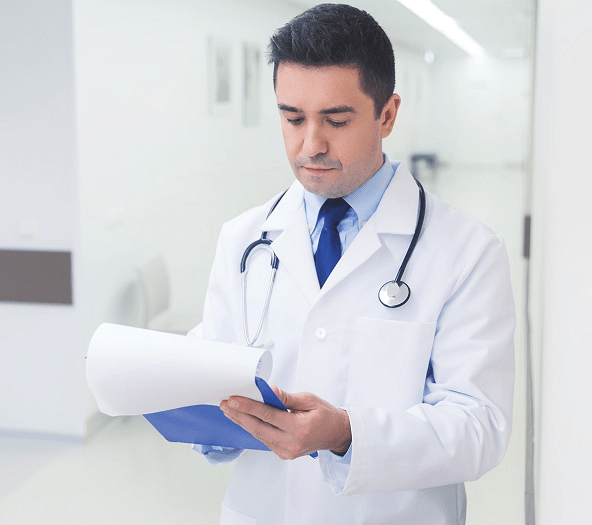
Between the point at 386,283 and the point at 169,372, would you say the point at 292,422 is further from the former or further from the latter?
the point at 386,283

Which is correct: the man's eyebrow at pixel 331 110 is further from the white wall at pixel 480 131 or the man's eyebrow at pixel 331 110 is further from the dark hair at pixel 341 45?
the white wall at pixel 480 131

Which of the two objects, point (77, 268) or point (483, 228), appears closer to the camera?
point (483, 228)

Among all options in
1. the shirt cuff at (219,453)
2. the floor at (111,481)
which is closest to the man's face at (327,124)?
the shirt cuff at (219,453)

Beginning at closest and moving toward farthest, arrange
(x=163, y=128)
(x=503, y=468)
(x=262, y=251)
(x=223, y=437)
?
(x=223, y=437), (x=262, y=251), (x=503, y=468), (x=163, y=128)

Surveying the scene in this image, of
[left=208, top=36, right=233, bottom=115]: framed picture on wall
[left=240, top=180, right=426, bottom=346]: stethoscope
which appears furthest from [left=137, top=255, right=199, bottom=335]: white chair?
[left=240, top=180, right=426, bottom=346]: stethoscope

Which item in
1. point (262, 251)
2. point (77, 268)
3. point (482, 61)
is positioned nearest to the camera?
point (262, 251)

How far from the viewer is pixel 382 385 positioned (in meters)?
1.09

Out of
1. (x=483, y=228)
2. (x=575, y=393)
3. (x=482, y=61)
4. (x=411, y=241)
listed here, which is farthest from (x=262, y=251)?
(x=482, y=61)

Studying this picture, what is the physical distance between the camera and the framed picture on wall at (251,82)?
10.9ft

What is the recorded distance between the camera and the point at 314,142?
3.45ft

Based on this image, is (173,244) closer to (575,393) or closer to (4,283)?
(4,283)

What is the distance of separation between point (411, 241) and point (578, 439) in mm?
464

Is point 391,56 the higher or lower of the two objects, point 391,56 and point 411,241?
the higher

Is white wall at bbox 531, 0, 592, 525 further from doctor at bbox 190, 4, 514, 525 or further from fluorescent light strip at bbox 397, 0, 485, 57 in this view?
fluorescent light strip at bbox 397, 0, 485, 57
